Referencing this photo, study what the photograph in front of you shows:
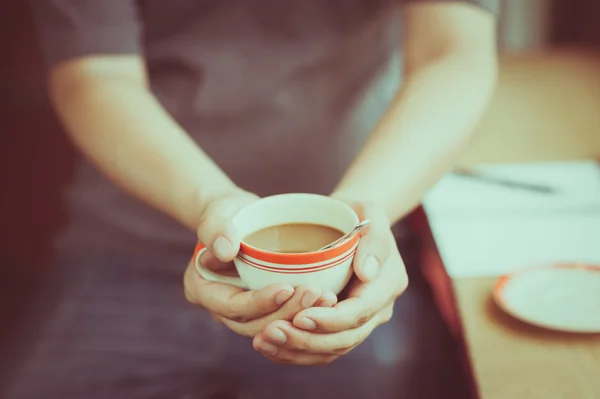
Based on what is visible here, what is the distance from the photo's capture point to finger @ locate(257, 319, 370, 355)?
1.91 ft

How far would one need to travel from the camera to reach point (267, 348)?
60 cm

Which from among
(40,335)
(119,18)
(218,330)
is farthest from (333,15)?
(40,335)

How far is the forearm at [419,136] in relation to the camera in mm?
770

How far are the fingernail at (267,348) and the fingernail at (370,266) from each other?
11 cm

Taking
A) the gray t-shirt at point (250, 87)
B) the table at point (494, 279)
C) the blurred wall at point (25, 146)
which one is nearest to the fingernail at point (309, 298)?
the table at point (494, 279)

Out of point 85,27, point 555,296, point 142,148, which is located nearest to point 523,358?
point 555,296

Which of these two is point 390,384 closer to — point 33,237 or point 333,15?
point 333,15

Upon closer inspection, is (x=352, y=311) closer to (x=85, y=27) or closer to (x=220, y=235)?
(x=220, y=235)

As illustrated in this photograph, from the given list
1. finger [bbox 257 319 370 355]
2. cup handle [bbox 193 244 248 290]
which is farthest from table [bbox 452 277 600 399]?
cup handle [bbox 193 244 248 290]

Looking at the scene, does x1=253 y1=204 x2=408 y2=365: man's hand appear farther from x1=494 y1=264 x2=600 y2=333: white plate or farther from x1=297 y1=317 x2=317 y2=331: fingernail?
x1=494 y1=264 x2=600 y2=333: white plate

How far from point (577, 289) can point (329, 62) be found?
48 centimetres

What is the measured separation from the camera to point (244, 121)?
3.16 feet

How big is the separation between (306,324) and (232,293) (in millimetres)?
82

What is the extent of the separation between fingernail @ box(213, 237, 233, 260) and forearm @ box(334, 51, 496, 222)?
20 centimetres
